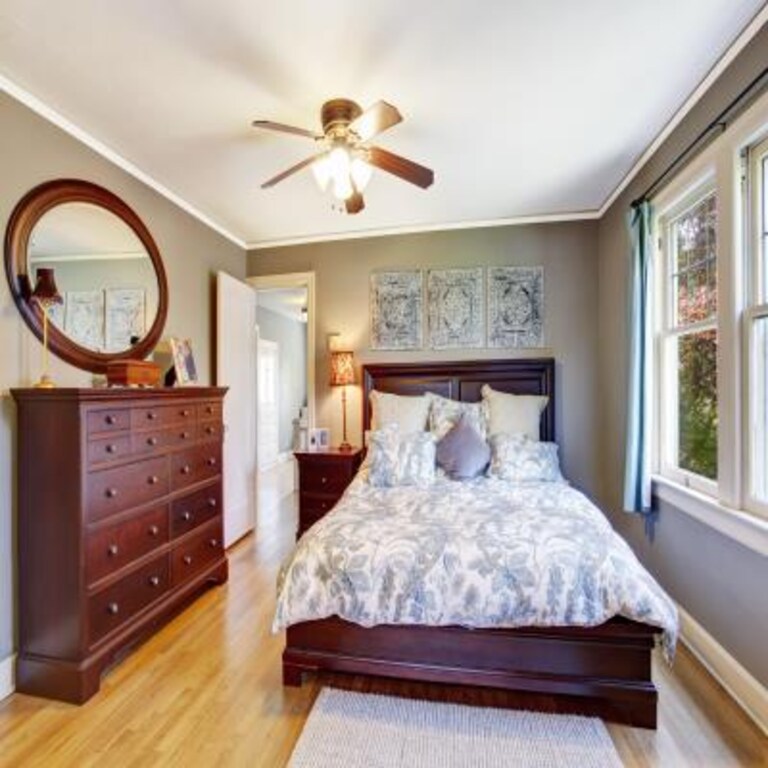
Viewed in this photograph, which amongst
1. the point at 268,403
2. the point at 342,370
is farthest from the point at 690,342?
the point at 268,403

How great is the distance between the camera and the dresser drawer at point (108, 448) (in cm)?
202

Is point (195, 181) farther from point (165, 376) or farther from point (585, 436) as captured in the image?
point (585, 436)

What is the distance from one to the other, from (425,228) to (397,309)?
749 mm

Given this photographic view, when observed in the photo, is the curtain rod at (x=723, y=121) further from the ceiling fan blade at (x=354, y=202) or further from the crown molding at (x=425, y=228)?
the ceiling fan blade at (x=354, y=202)

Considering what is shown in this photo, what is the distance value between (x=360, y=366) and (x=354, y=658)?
101 inches

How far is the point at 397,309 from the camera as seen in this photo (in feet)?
13.4

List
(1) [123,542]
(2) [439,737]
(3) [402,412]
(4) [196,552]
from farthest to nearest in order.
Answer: (3) [402,412]
(4) [196,552]
(1) [123,542]
(2) [439,737]

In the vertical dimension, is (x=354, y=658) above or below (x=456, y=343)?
below

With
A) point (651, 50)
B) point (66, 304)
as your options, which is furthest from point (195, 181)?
point (651, 50)

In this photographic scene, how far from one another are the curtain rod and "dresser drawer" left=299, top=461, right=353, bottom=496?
291 cm

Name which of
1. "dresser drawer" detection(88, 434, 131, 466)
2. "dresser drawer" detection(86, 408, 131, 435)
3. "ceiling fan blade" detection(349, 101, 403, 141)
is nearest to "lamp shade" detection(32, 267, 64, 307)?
"dresser drawer" detection(86, 408, 131, 435)

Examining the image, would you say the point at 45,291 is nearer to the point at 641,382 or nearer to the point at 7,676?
the point at 7,676

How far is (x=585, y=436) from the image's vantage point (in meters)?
3.75

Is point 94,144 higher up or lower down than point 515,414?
higher up
